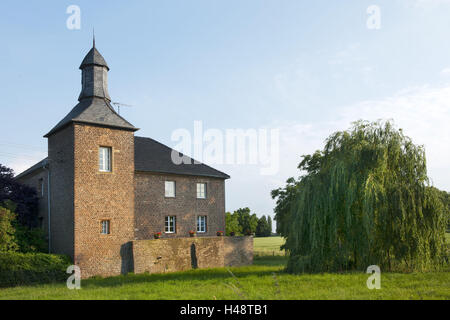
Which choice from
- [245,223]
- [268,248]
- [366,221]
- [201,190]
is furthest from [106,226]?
[245,223]

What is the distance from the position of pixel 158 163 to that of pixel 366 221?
574 inches

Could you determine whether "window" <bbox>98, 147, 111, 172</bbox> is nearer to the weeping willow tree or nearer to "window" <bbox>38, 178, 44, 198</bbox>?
"window" <bbox>38, 178, 44, 198</bbox>

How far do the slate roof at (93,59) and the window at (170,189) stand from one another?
332 inches

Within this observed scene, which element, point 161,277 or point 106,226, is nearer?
point 161,277

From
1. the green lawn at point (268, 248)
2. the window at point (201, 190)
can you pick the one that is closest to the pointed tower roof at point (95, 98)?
the window at point (201, 190)

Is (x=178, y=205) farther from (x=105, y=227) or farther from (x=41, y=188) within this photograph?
(x=41, y=188)

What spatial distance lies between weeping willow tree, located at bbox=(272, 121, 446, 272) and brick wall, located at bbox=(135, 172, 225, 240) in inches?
416

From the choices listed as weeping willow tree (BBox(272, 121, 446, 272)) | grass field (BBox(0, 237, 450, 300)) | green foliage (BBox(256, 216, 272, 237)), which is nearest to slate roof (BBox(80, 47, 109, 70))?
grass field (BBox(0, 237, 450, 300))

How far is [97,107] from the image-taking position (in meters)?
20.9

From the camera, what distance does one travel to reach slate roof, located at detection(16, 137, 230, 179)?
23.9m

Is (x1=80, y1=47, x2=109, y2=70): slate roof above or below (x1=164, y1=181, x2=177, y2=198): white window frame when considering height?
above

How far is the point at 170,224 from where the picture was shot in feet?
80.5

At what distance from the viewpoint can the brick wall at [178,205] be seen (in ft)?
76.0
